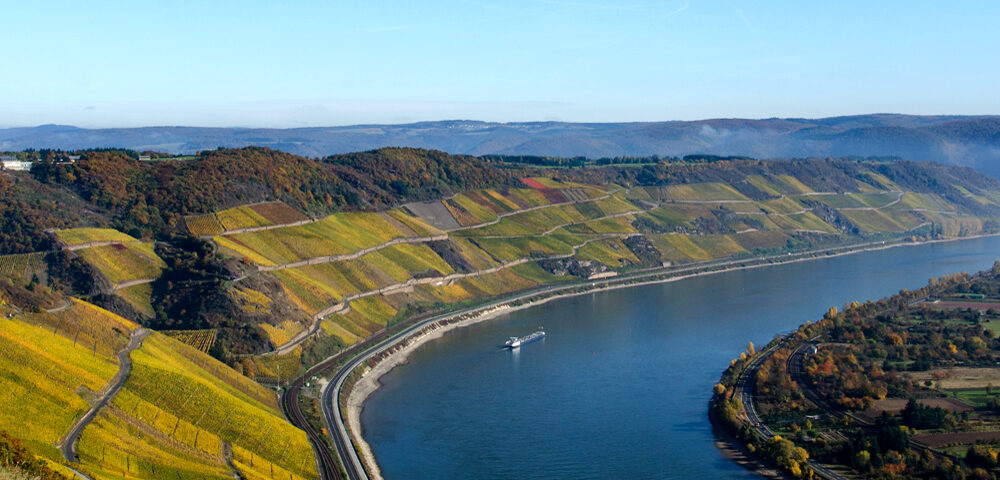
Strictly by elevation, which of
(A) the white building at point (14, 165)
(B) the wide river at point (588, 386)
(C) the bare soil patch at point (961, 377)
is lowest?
(B) the wide river at point (588, 386)

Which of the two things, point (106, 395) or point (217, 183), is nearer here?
point (106, 395)

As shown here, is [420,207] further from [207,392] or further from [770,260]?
[207,392]

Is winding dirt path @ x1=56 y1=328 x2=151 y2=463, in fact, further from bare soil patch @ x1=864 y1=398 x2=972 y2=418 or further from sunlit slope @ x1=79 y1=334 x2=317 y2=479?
bare soil patch @ x1=864 y1=398 x2=972 y2=418

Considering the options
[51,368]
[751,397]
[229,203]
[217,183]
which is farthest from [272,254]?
[751,397]

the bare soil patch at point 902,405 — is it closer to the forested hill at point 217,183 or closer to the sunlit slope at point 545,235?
the sunlit slope at point 545,235

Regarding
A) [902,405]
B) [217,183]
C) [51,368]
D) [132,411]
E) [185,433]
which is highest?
[217,183]

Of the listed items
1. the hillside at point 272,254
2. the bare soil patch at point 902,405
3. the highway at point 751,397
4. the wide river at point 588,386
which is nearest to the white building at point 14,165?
the hillside at point 272,254

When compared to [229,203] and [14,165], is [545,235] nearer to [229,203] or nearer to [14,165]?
[229,203]

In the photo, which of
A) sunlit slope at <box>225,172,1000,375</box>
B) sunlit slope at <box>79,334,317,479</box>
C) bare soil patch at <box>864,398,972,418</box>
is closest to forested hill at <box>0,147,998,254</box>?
sunlit slope at <box>225,172,1000,375</box>

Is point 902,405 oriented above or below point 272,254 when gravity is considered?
below

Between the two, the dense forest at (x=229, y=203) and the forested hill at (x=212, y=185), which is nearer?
the dense forest at (x=229, y=203)
